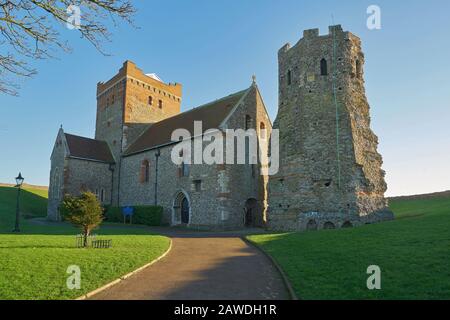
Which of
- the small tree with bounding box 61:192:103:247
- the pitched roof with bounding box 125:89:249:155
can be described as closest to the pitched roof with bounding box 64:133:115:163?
the pitched roof with bounding box 125:89:249:155

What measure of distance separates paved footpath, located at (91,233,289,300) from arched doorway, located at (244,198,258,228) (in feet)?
41.8

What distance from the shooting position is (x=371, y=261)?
28.9 ft

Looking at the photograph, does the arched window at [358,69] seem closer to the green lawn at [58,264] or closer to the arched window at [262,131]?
the arched window at [262,131]

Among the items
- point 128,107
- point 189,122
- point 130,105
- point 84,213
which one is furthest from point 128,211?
point 84,213

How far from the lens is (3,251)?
10859 millimetres

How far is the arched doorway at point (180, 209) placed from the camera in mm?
25998

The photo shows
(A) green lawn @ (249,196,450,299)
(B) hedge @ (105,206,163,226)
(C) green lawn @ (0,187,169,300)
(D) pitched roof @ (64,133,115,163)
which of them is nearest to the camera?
(A) green lawn @ (249,196,450,299)

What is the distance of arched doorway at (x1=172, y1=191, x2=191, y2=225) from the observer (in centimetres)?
2600

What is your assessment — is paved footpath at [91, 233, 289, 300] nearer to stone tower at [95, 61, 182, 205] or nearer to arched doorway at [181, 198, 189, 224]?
arched doorway at [181, 198, 189, 224]

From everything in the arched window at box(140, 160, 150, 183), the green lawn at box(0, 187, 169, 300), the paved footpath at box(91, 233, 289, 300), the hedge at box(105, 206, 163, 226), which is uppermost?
the arched window at box(140, 160, 150, 183)

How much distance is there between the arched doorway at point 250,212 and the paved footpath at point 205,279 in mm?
12736

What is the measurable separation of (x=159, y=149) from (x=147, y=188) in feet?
12.8
